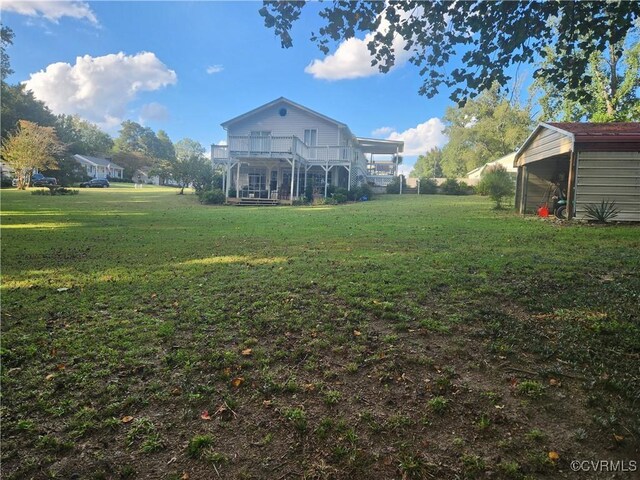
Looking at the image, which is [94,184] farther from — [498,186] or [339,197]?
[498,186]

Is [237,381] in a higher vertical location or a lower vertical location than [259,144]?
lower

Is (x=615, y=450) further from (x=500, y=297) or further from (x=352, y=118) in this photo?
(x=352, y=118)

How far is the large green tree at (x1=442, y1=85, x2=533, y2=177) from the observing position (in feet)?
139

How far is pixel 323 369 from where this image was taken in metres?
3.07

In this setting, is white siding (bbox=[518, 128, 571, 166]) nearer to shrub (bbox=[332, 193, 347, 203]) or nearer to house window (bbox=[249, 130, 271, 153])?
shrub (bbox=[332, 193, 347, 203])

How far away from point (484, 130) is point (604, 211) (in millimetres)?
38809

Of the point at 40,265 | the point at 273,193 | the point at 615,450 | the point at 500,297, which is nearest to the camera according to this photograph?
the point at 615,450

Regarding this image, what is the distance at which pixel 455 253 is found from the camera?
7078 millimetres

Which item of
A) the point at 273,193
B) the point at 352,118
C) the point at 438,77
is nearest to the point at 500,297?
the point at 438,77

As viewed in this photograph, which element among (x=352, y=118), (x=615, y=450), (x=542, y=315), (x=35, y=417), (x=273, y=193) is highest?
(x=352, y=118)

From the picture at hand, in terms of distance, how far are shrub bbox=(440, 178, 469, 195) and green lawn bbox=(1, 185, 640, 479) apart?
24799 mm

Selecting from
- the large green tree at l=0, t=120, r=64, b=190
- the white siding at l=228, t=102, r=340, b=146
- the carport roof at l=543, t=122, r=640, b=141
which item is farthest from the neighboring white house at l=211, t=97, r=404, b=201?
the large green tree at l=0, t=120, r=64, b=190

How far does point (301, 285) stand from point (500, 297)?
8.57ft

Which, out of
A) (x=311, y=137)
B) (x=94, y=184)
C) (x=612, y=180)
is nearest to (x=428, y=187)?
(x=311, y=137)
